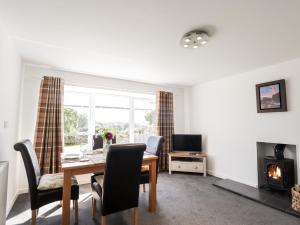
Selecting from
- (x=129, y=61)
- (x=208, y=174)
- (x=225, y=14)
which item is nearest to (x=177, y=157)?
(x=208, y=174)

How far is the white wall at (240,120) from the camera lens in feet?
9.36

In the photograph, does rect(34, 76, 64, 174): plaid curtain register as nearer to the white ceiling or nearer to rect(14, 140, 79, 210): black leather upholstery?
the white ceiling

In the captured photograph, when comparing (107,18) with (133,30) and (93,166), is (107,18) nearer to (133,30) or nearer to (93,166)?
(133,30)

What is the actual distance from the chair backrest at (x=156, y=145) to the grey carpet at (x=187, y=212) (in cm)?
74

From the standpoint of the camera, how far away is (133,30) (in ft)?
6.56

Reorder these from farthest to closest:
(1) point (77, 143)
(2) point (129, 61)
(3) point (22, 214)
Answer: (1) point (77, 143), (2) point (129, 61), (3) point (22, 214)

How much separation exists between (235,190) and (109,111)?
124 inches

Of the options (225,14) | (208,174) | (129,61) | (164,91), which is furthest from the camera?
(164,91)

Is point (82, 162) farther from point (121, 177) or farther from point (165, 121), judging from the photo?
point (165, 121)

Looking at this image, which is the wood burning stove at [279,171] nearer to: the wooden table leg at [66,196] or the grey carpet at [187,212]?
the grey carpet at [187,212]

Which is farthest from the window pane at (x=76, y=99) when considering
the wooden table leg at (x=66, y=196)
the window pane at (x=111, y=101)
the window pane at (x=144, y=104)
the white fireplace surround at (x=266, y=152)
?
the white fireplace surround at (x=266, y=152)

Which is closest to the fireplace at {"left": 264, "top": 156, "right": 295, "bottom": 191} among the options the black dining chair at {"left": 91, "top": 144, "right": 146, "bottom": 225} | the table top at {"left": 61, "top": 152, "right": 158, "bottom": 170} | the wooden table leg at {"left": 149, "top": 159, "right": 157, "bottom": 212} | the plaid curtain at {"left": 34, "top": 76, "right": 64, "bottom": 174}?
the wooden table leg at {"left": 149, "top": 159, "right": 157, "bottom": 212}

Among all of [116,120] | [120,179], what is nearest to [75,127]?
[116,120]

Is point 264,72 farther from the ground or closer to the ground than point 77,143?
farther from the ground
